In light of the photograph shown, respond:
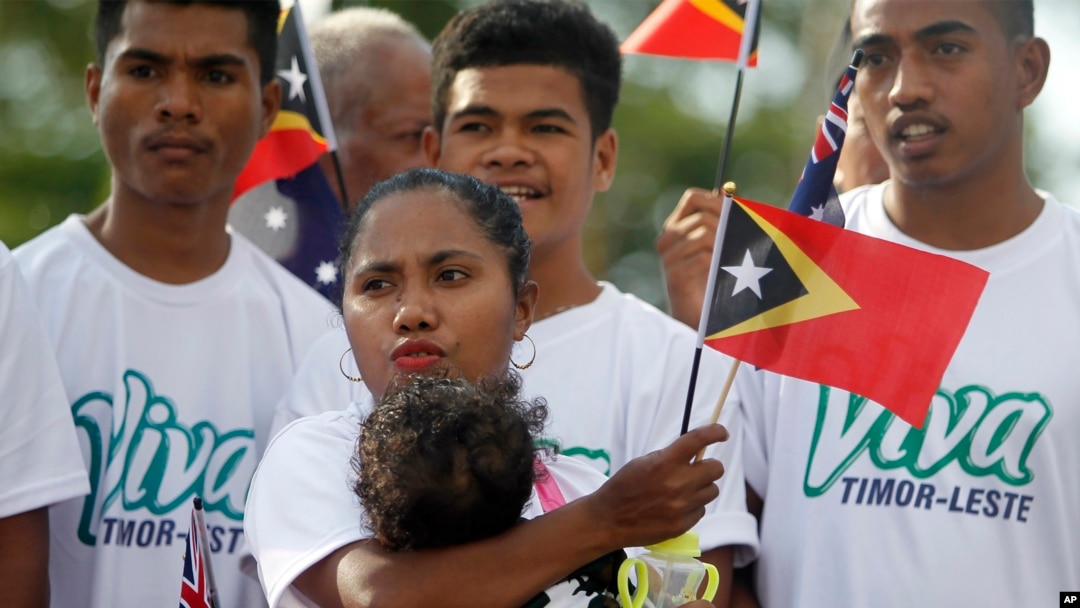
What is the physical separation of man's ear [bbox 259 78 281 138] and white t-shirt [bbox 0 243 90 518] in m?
1.26

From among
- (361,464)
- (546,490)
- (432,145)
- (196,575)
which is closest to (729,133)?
(432,145)

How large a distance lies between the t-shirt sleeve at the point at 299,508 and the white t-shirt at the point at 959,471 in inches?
57.4

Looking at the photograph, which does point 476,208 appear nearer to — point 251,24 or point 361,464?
point 361,464

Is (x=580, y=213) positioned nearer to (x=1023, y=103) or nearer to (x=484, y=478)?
(x=1023, y=103)

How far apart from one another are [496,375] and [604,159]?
1.69 metres

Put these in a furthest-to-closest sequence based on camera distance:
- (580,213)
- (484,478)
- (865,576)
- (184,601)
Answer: (580,213)
(865,576)
(184,601)
(484,478)

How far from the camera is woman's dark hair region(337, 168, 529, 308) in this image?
3768 mm

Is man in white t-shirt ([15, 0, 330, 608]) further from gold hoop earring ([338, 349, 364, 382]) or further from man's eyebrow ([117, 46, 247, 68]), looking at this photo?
gold hoop earring ([338, 349, 364, 382])

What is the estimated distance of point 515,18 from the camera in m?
5.03

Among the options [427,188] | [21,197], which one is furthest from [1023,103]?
[21,197]

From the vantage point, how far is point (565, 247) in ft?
15.8

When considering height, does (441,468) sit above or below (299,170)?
below

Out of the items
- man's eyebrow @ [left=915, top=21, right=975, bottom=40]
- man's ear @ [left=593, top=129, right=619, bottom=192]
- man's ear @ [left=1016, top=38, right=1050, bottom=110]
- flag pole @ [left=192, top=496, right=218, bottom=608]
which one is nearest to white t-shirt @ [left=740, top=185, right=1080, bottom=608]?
man's ear @ [left=1016, top=38, right=1050, bottom=110]

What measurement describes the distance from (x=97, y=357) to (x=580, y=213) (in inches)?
59.0
